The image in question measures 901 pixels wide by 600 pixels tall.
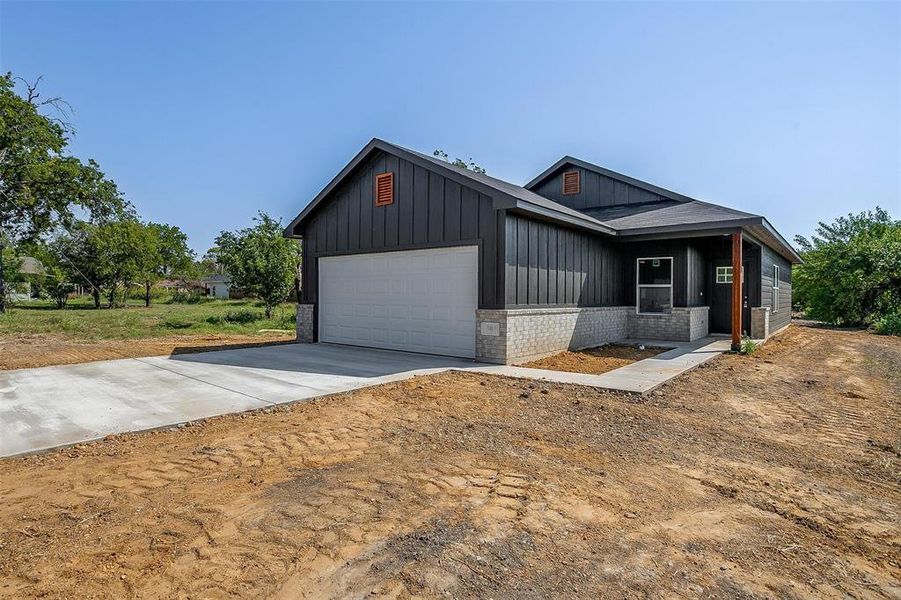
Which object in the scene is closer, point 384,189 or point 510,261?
point 510,261

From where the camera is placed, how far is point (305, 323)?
495 inches

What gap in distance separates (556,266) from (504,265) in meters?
2.04

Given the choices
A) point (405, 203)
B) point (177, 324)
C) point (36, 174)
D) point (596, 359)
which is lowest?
point (596, 359)

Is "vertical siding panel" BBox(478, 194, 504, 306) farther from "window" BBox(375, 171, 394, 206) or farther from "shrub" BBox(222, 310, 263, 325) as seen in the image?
"shrub" BBox(222, 310, 263, 325)

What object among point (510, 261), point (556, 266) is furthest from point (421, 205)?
point (556, 266)

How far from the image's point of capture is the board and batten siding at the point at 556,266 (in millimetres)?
8797

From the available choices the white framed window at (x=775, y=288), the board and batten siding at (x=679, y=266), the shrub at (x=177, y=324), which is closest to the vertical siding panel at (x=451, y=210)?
the board and batten siding at (x=679, y=266)

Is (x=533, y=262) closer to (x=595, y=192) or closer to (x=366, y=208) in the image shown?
(x=366, y=208)

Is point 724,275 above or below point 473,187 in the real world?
below

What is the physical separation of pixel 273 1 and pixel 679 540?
39.0 ft

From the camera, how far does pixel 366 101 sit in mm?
16188

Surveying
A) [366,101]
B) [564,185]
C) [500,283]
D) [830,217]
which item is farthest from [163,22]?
[830,217]

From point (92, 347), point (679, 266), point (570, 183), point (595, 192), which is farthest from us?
point (570, 183)

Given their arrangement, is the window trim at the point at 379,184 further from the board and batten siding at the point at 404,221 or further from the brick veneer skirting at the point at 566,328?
the brick veneer skirting at the point at 566,328
